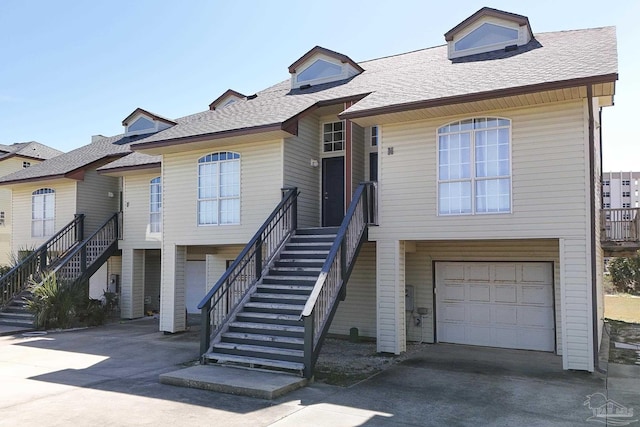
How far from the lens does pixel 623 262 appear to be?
28.8 metres

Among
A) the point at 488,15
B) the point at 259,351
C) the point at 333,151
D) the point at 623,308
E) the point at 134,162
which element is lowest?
the point at 623,308

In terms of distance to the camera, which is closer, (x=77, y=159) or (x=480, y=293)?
(x=480, y=293)

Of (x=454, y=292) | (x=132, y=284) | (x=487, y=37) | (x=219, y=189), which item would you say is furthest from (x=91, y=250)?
(x=487, y=37)

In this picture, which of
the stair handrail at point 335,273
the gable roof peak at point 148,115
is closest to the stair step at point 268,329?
the stair handrail at point 335,273

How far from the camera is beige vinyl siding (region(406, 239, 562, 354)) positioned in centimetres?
1094

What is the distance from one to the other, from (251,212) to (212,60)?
5.25 m

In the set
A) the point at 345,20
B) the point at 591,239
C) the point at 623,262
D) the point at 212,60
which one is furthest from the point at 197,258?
the point at 623,262

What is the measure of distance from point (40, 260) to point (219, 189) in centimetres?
738

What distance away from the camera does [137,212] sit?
16.4m

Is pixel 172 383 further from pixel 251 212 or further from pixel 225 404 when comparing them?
pixel 251 212

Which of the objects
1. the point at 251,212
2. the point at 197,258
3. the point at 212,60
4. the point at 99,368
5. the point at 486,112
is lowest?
the point at 99,368

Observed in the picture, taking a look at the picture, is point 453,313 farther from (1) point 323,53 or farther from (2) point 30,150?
(2) point 30,150

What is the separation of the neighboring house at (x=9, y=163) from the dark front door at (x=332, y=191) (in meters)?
15.1

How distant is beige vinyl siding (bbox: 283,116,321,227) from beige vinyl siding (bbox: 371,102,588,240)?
2457 millimetres
